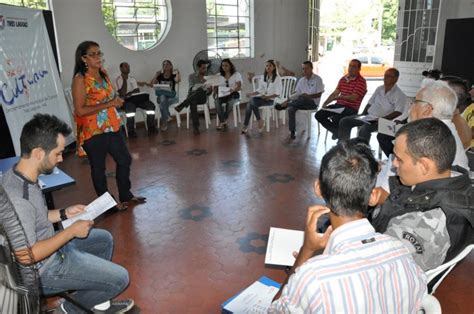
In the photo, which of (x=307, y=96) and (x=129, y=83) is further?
(x=129, y=83)

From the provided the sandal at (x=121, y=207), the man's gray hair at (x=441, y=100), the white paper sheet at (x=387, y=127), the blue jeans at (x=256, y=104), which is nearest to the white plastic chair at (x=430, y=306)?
the man's gray hair at (x=441, y=100)

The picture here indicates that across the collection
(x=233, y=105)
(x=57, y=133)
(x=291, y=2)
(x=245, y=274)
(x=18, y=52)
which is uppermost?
(x=291, y=2)

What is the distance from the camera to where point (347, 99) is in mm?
5160

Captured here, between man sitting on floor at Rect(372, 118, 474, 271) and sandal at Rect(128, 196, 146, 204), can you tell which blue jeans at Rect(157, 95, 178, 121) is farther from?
man sitting on floor at Rect(372, 118, 474, 271)

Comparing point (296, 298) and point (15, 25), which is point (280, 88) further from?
point (296, 298)

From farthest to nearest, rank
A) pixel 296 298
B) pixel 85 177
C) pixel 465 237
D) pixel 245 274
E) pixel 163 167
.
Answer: pixel 163 167
pixel 85 177
pixel 245 274
pixel 465 237
pixel 296 298

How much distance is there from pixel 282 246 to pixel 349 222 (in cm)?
79

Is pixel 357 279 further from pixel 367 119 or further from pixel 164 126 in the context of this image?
pixel 164 126

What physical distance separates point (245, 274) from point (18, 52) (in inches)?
129

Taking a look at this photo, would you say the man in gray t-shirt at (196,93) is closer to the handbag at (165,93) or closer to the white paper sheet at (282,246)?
the handbag at (165,93)

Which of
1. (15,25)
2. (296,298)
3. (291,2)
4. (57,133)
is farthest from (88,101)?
(291,2)

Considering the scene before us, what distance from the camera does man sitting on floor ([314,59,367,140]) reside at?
5.15 metres

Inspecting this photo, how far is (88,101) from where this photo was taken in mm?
3047

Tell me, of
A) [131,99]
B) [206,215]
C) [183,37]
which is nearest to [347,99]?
[206,215]
